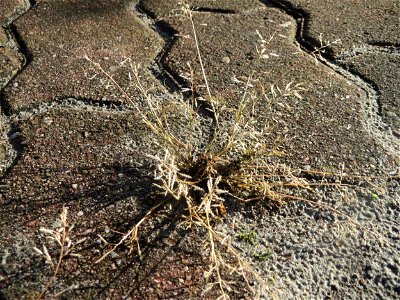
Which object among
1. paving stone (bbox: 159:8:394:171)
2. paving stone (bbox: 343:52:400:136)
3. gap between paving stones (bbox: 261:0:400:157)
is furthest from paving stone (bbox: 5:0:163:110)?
paving stone (bbox: 343:52:400:136)

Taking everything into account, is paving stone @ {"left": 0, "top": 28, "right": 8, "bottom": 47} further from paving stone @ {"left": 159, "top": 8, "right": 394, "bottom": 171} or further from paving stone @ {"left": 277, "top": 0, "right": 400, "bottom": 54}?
paving stone @ {"left": 277, "top": 0, "right": 400, "bottom": 54}

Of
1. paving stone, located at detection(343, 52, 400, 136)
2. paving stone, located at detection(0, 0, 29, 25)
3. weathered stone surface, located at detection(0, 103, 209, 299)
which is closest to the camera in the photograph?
weathered stone surface, located at detection(0, 103, 209, 299)

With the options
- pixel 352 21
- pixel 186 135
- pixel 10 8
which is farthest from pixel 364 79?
pixel 10 8

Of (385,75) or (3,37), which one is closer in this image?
(385,75)

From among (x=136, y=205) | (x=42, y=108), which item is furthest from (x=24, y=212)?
(x=42, y=108)

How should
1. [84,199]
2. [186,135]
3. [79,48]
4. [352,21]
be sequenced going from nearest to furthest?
[84,199] → [186,135] → [79,48] → [352,21]

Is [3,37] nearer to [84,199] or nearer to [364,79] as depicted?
[84,199]

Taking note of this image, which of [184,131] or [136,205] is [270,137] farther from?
[136,205]
